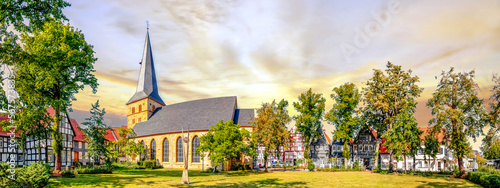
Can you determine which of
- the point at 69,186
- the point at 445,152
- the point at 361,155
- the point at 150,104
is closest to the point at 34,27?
the point at 69,186

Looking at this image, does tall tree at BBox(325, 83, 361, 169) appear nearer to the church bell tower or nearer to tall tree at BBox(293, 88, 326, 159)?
tall tree at BBox(293, 88, 326, 159)

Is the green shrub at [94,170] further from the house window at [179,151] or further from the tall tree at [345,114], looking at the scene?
the tall tree at [345,114]

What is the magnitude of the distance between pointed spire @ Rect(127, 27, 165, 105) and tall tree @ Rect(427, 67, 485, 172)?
5405 cm

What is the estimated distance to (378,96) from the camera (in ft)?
146

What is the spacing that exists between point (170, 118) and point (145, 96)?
921 cm

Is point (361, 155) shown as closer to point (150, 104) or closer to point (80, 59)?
point (150, 104)

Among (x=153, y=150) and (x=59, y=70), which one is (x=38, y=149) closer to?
(x=59, y=70)

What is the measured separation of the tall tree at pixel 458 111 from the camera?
38281 mm

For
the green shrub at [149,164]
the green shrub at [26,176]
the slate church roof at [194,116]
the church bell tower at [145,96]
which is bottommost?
the green shrub at [149,164]

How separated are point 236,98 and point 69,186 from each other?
38594 mm

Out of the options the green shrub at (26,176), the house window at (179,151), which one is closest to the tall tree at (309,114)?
the house window at (179,151)

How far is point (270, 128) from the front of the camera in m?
45.1

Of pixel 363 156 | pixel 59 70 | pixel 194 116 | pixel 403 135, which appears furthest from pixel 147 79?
pixel 403 135

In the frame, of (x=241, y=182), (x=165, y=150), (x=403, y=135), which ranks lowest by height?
(x=165, y=150)
